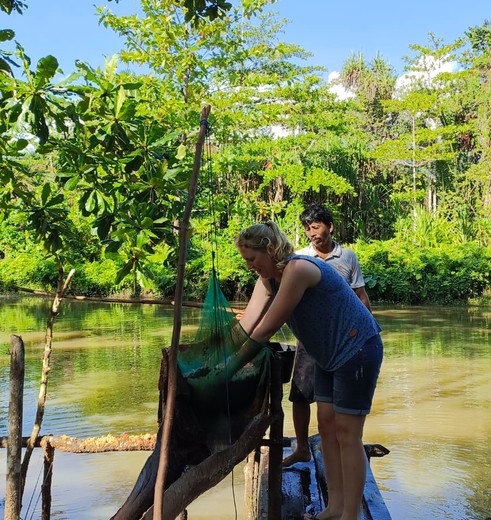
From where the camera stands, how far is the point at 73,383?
839cm

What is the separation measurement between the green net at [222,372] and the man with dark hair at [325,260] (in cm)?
81

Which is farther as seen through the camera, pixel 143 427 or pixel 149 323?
pixel 149 323

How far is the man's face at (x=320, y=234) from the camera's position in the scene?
3.52 meters

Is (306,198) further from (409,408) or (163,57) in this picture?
(409,408)

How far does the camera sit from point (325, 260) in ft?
11.7

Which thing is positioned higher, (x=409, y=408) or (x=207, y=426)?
(x=207, y=426)

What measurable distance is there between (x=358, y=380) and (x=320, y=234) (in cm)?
107

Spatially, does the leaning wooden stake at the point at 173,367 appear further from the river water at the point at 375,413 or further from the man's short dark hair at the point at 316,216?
the man's short dark hair at the point at 316,216

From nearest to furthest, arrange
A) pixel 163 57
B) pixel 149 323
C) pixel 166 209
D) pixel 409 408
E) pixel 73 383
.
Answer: pixel 166 209, pixel 409 408, pixel 73 383, pixel 163 57, pixel 149 323

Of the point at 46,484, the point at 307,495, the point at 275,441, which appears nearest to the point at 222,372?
the point at 275,441

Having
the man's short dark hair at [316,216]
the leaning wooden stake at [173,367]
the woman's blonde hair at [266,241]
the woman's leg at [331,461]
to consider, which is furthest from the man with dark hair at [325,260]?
the leaning wooden stake at [173,367]

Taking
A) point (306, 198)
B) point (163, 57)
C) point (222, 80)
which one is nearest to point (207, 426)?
point (163, 57)

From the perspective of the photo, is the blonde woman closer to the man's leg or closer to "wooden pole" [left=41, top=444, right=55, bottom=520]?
the man's leg

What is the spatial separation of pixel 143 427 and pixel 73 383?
2.32 m
